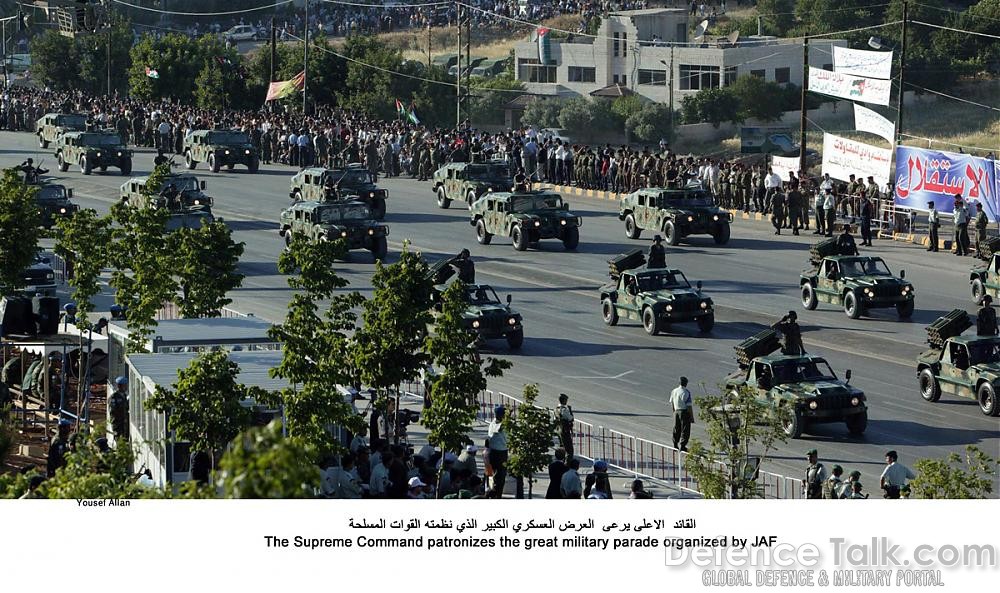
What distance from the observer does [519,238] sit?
45.7 meters

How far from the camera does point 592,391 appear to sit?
30594mm

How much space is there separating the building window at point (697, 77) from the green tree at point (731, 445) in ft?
246

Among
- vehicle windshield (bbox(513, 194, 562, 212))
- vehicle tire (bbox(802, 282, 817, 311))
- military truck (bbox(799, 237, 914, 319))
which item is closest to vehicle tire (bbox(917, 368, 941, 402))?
military truck (bbox(799, 237, 914, 319))

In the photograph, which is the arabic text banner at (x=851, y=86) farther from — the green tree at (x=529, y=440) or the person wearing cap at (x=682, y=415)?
the green tree at (x=529, y=440)

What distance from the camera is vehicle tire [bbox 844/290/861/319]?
118 ft

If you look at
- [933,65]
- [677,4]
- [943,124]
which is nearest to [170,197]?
[943,124]

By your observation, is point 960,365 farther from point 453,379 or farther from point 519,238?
point 519,238

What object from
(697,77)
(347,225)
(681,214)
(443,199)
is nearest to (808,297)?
(681,214)

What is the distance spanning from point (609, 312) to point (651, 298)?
1.58m

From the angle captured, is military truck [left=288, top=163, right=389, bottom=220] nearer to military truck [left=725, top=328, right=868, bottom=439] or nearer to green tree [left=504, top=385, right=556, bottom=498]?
military truck [left=725, top=328, right=868, bottom=439]

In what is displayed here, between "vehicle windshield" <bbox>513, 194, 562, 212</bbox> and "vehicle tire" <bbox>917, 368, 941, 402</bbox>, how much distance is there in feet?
57.8

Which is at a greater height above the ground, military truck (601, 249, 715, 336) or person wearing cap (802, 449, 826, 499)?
military truck (601, 249, 715, 336)

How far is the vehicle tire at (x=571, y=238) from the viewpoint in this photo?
149ft

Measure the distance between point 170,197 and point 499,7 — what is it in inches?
3070
